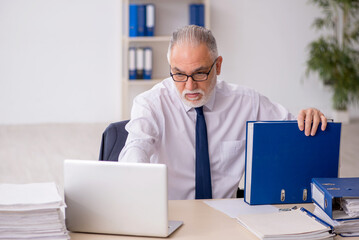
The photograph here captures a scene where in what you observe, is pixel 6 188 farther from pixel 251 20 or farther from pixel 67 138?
pixel 251 20

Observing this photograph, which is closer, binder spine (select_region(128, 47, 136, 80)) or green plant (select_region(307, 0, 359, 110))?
binder spine (select_region(128, 47, 136, 80))

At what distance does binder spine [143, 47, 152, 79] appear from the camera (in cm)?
632

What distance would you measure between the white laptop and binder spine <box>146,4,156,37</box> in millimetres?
4807

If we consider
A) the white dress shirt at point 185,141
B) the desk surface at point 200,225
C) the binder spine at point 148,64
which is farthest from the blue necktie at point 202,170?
the binder spine at point 148,64

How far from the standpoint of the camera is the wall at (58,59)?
6492 millimetres

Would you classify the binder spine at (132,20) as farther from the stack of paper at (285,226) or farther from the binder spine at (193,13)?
the stack of paper at (285,226)

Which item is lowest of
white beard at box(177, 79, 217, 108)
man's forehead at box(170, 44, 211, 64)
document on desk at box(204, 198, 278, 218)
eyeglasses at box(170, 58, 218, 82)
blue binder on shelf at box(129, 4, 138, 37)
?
document on desk at box(204, 198, 278, 218)

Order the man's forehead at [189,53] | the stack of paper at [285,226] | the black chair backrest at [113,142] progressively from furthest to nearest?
the black chair backrest at [113,142]
the man's forehead at [189,53]
the stack of paper at [285,226]

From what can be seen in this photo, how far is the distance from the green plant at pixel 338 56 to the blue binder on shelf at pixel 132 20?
6.65ft

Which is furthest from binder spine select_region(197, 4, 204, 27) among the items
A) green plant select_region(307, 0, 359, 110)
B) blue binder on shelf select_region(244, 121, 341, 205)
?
blue binder on shelf select_region(244, 121, 341, 205)

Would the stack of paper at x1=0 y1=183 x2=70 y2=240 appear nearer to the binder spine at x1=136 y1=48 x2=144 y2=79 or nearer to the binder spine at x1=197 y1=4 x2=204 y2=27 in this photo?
the binder spine at x1=136 y1=48 x2=144 y2=79

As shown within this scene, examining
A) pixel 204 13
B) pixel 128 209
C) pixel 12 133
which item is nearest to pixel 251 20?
pixel 204 13

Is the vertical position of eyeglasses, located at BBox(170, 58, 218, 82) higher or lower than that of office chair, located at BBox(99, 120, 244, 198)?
higher

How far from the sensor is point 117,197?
1.58 m
